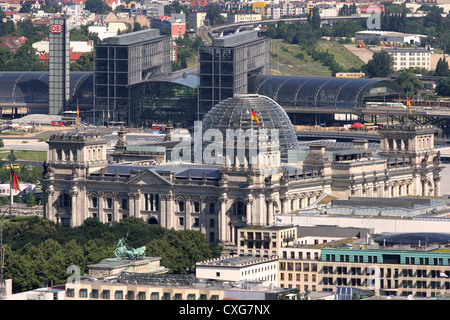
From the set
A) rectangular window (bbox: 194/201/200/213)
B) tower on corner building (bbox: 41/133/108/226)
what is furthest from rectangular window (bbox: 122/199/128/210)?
rectangular window (bbox: 194/201/200/213)

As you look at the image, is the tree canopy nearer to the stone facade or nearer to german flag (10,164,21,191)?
the stone facade

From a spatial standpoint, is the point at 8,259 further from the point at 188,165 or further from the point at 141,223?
the point at 188,165

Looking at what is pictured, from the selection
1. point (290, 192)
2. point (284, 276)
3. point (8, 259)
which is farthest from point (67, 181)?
point (284, 276)

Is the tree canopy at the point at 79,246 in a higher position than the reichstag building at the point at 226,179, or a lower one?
lower

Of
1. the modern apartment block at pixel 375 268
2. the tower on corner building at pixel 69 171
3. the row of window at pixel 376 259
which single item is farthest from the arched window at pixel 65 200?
the row of window at pixel 376 259

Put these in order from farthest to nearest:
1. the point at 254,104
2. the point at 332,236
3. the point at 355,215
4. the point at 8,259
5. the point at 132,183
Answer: the point at 254,104
the point at 132,183
the point at 355,215
the point at 332,236
the point at 8,259

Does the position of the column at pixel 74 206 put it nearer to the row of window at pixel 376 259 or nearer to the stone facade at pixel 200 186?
the stone facade at pixel 200 186
